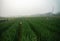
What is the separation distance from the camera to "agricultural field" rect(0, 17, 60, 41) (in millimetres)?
976

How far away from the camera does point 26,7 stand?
103 cm

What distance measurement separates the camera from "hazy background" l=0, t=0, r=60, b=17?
1.01m

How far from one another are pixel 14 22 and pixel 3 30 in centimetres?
13

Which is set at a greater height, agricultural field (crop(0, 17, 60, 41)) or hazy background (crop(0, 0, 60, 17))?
hazy background (crop(0, 0, 60, 17))

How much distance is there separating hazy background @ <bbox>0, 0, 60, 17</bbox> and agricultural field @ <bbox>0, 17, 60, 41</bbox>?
0.06m

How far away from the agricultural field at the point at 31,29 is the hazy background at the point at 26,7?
0.06 meters

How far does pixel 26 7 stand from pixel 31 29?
0.21 metres

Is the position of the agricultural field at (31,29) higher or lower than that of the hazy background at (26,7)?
lower

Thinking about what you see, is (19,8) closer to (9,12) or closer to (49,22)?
(9,12)

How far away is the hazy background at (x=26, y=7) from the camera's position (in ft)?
3.33

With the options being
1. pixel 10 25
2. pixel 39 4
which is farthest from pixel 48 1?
pixel 10 25

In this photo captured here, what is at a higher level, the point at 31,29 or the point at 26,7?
the point at 26,7

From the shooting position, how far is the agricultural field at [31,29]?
0.98 meters

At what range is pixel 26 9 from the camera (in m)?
1.02
